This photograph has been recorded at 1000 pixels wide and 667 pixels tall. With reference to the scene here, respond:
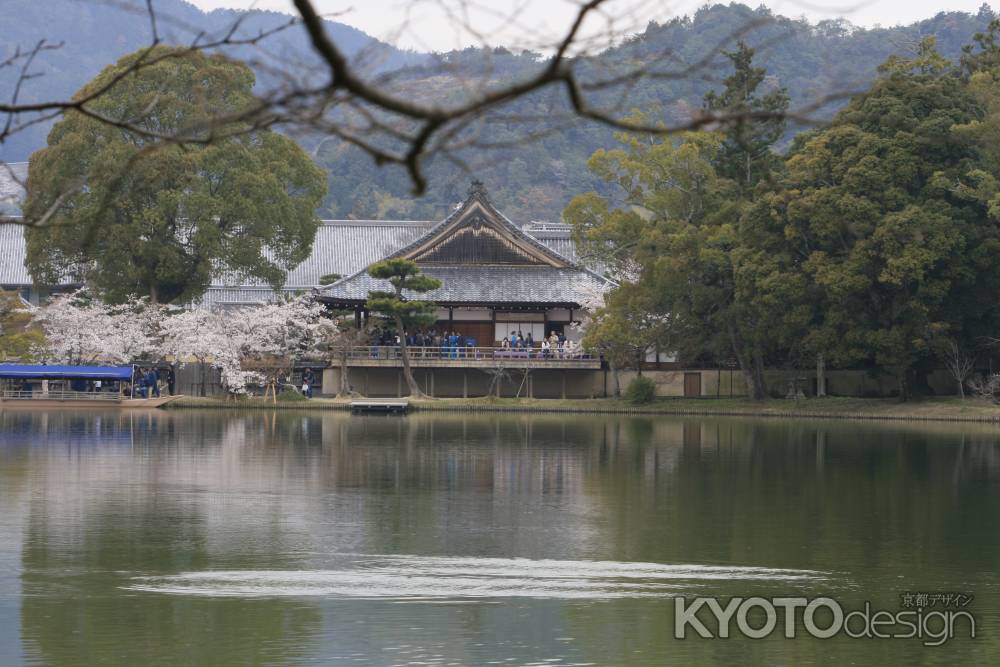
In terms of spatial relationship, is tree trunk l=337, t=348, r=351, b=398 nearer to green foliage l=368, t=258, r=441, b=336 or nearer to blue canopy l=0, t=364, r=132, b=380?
green foliage l=368, t=258, r=441, b=336

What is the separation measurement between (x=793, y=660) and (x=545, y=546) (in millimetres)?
5119

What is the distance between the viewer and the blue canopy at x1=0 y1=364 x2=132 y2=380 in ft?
136

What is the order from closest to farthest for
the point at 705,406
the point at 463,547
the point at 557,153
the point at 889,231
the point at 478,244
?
the point at 463,547
the point at 889,231
the point at 705,406
the point at 478,244
the point at 557,153

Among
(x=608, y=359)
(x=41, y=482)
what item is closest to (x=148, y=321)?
(x=608, y=359)

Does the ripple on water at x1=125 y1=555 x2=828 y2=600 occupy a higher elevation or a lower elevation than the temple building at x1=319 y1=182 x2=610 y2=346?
lower

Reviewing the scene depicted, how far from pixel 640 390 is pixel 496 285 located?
795cm

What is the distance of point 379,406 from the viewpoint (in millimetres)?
40625

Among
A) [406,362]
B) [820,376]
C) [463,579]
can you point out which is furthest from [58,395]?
[463,579]

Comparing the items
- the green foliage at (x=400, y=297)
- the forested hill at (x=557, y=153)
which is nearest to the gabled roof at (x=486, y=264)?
the green foliage at (x=400, y=297)

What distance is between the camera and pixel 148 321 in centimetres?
4300

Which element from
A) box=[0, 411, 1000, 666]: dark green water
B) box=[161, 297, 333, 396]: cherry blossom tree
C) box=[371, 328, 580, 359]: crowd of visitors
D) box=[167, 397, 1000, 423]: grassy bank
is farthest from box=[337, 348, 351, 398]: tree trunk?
box=[0, 411, 1000, 666]: dark green water

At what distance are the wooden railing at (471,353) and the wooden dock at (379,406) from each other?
389 centimetres

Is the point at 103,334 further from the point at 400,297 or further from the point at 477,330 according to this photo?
the point at 477,330

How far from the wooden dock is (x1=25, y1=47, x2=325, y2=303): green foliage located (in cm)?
659
